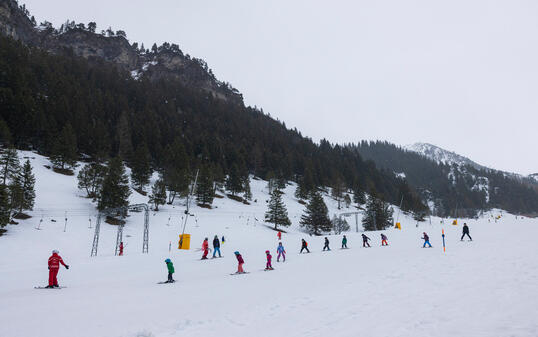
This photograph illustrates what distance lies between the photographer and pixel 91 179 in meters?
49.0

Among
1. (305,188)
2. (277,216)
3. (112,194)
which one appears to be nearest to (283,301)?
(112,194)

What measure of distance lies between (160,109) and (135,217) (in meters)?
75.9

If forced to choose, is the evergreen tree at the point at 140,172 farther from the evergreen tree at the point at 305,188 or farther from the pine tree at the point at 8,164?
the evergreen tree at the point at 305,188

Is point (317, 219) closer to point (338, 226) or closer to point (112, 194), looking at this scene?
point (338, 226)

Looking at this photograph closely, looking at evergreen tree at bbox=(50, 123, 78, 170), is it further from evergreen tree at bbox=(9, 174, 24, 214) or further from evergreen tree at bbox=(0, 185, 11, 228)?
evergreen tree at bbox=(0, 185, 11, 228)

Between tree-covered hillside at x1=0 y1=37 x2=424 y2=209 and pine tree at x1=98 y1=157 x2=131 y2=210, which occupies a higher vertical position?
tree-covered hillside at x1=0 y1=37 x2=424 y2=209

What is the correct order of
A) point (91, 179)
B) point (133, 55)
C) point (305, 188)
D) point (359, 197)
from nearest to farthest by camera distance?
point (91, 179)
point (305, 188)
point (359, 197)
point (133, 55)

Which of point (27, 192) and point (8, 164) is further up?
point (8, 164)

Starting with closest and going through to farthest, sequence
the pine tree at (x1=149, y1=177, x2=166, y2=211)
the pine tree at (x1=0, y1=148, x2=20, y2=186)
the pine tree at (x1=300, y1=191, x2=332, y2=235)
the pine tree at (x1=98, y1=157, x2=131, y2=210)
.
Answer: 1. the pine tree at (x1=0, y1=148, x2=20, y2=186)
2. the pine tree at (x1=98, y1=157, x2=131, y2=210)
3. the pine tree at (x1=149, y1=177, x2=166, y2=211)
4. the pine tree at (x1=300, y1=191, x2=332, y2=235)

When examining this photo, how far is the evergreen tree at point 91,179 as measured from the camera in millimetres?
47812

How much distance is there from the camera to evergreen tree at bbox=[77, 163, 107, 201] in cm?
4781

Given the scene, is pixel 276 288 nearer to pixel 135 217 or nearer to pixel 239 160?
pixel 135 217

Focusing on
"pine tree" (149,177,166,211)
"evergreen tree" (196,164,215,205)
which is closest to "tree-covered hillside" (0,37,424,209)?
"evergreen tree" (196,164,215,205)

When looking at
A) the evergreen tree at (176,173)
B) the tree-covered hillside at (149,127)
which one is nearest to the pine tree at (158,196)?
the evergreen tree at (176,173)
